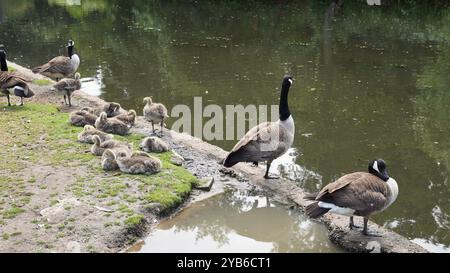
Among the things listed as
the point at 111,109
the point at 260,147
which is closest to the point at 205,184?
the point at 260,147

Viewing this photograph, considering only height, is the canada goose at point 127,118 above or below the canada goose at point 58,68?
below

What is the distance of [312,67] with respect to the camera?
2047cm

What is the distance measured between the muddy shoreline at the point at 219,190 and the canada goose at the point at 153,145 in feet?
1.50

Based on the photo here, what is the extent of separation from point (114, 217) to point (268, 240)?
8.41 feet

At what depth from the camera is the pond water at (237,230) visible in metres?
8.45

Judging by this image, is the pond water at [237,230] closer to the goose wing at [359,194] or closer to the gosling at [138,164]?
the goose wing at [359,194]

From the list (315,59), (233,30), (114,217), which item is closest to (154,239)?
(114,217)

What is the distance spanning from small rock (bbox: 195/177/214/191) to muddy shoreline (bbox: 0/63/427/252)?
109 mm

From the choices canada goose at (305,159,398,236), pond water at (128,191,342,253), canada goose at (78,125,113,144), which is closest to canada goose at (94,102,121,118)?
canada goose at (78,125,113,144)

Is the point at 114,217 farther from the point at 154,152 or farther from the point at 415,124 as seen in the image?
the point at 415,124

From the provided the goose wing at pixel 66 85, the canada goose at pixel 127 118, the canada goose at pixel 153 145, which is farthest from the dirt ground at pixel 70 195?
the goose wing at pixel 66 85

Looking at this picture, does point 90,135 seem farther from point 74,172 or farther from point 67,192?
point 67,192

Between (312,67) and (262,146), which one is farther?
(312,67)

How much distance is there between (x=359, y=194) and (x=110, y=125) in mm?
6695
